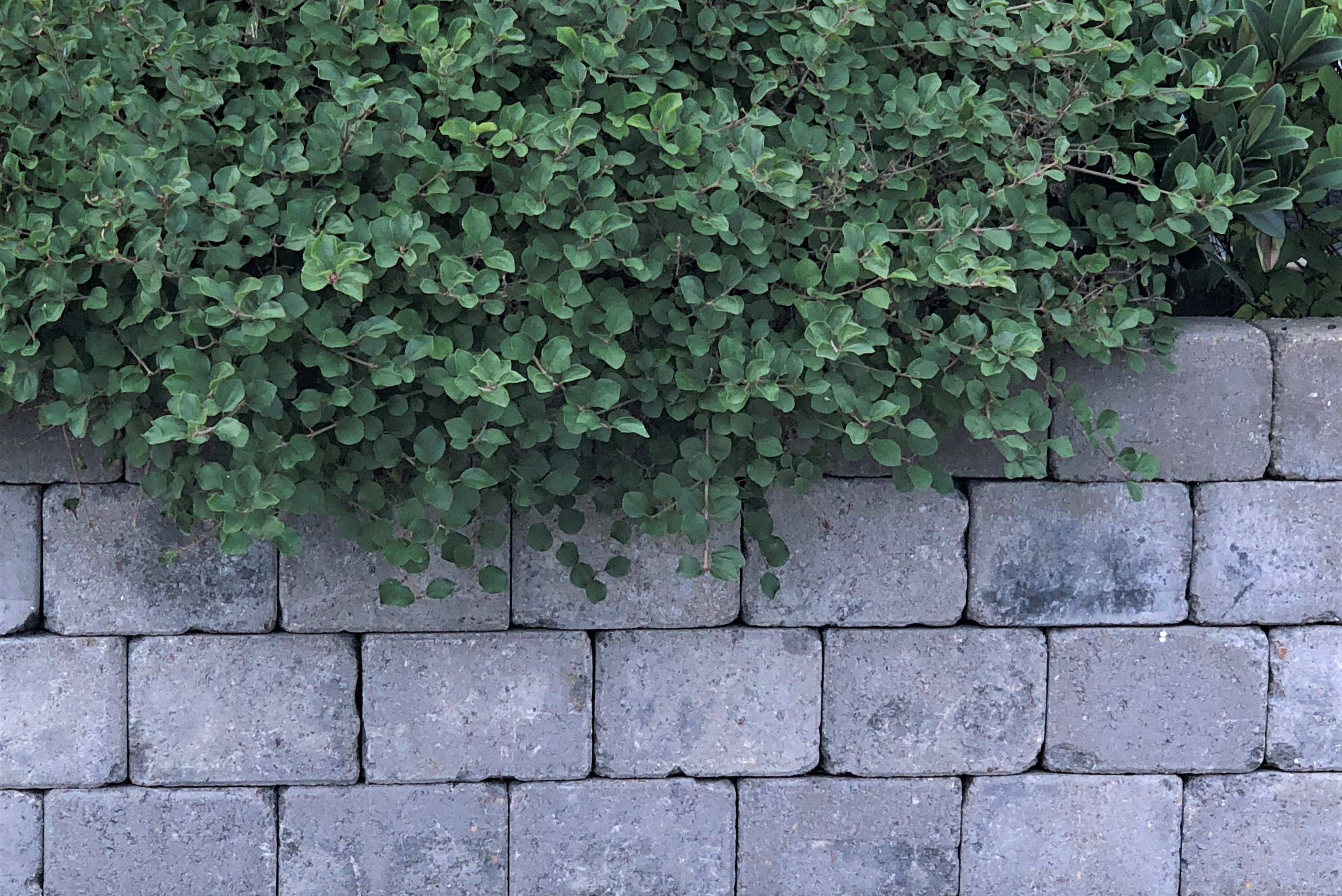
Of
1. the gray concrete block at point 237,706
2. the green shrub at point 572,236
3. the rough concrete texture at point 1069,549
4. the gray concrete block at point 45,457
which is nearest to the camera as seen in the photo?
the green shrub at point 572,236

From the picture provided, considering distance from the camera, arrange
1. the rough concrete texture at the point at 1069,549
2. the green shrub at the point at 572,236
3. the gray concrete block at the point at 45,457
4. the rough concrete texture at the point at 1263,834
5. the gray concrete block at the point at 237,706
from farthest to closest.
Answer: the rough concrete texture at the point at 1263,834, the rough concrete texture at the point at 1069,549, the gray concrete block at the point at 237,706, the gray concrete block at the point at 45,457, the green shrub at the point at 572,236

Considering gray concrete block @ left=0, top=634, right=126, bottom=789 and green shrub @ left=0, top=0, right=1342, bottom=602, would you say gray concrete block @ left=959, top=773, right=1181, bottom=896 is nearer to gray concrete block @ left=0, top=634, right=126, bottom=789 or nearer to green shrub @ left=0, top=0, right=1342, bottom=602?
green shrub @ left=0, top=0, right=1342, bottom=602

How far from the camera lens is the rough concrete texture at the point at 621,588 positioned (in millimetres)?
2797

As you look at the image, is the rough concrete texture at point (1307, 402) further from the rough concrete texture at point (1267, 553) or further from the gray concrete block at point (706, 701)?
the gray concrete block at point (706, 701)

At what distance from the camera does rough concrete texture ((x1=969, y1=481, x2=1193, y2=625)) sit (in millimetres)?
2891

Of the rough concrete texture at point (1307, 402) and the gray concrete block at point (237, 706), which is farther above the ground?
the rough concrete texture at point (1307, 402)

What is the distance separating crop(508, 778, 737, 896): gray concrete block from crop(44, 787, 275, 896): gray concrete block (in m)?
0.61

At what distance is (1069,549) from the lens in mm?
2900

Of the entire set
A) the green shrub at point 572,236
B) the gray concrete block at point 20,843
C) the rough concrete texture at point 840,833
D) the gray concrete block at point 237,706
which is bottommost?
the gray concrete block at point 20,843

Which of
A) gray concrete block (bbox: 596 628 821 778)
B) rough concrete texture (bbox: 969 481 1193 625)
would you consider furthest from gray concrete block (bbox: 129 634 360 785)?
rough concrete texture (bbox: 969 481 1193 625)

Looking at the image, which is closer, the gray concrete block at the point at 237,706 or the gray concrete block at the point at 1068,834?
the gray concrete block at the point at 237,706

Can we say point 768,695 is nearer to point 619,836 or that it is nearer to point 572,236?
point 619,836

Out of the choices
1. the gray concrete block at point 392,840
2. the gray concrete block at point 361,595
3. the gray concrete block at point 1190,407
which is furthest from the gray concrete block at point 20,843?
the gray concrete block at point 1190,407

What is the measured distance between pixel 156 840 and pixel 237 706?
376 mm
